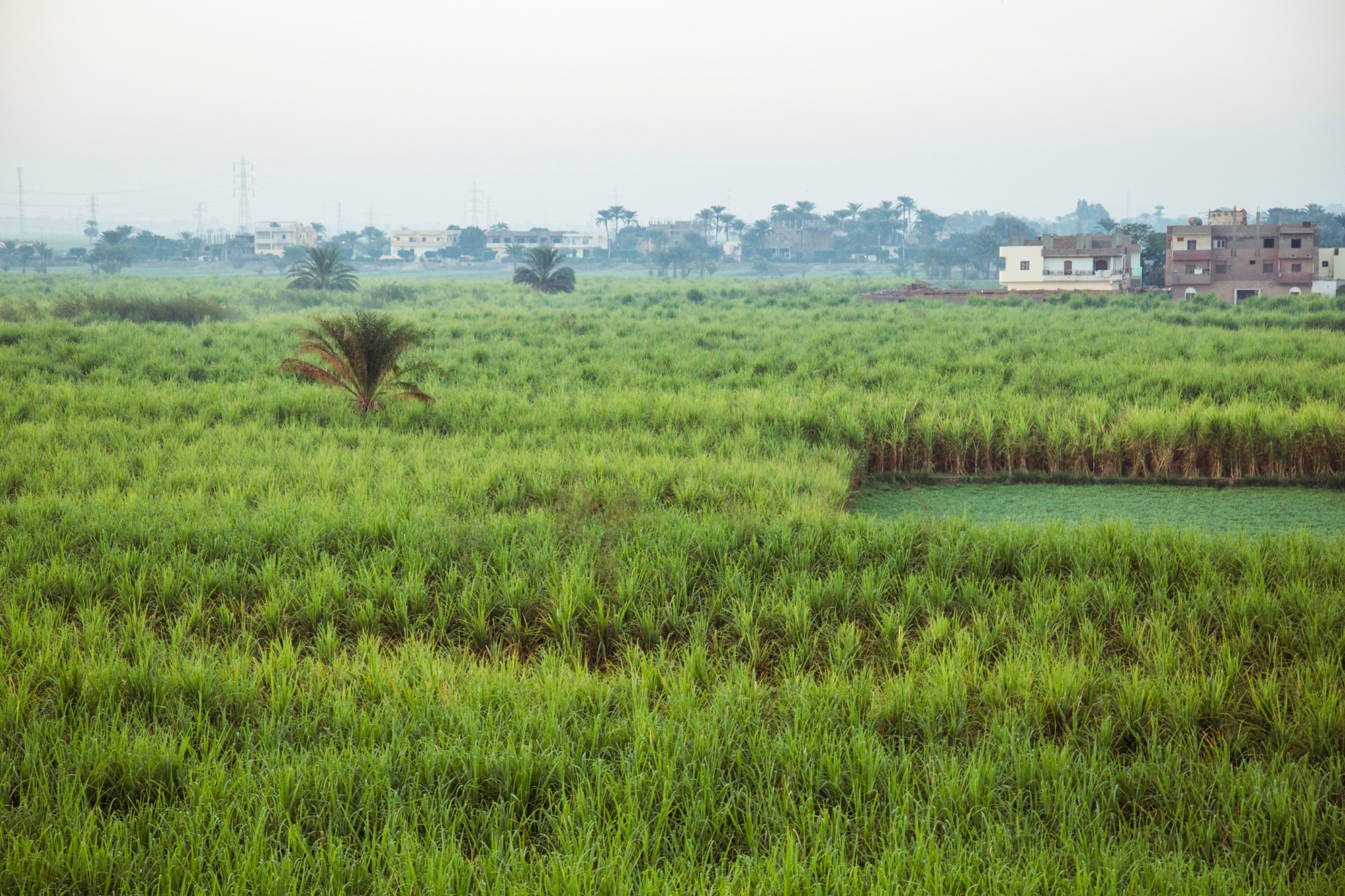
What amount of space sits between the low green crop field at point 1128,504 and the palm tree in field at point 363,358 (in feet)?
16.5

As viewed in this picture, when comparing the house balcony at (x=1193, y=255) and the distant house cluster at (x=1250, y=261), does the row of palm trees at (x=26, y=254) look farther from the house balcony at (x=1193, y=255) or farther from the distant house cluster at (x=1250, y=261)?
the distant house cluster at (x=1250, y=261)

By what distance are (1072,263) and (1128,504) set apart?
44228mm

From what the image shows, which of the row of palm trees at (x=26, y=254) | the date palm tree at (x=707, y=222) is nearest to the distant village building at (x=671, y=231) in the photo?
the date palm tree at (x=707, y=222)

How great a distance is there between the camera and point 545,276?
3659cm

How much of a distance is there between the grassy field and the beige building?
323ft

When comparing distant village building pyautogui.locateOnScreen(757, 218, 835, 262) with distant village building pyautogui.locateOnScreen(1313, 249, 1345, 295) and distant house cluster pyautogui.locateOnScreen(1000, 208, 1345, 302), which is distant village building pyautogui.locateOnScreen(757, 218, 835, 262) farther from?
distant village building pyautogui.locateOnScreen(1313, 249, 1345, 295)

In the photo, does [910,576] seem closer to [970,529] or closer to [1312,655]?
[970,529]

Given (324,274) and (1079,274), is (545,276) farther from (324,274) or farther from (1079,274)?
(1079,274)

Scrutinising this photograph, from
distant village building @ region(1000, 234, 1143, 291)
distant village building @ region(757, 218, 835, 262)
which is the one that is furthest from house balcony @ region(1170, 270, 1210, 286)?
distant village building @ region(757, 218, 835, 262)

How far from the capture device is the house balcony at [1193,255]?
4194 cm

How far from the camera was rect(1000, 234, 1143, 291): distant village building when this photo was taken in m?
46.0

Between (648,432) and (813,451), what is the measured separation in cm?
148

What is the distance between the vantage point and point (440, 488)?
6.35m

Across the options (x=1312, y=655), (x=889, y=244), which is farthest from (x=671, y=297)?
(x=889, y=244)
